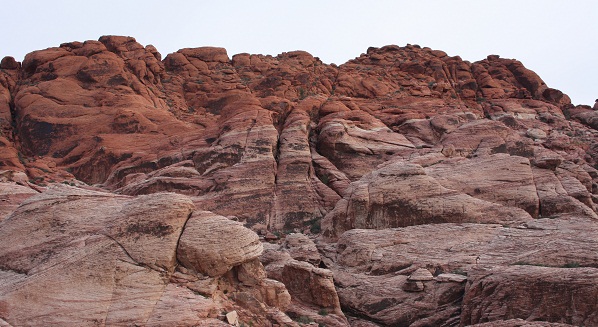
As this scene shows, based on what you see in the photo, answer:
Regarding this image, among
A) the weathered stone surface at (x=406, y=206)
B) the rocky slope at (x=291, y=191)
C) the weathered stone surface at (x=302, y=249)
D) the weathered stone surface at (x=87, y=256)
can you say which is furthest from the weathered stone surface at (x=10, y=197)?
the weathered stone surface at (x=406, y=206)

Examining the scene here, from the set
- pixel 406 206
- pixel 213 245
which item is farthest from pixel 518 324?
pixel 406 206

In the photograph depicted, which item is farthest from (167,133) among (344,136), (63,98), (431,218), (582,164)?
(582,164)

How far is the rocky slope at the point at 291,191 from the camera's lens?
16.8 m

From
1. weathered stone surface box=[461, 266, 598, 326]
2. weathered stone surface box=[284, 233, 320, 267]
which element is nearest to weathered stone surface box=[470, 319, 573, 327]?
weathered stone surface box=[461, 266, 598, 326]

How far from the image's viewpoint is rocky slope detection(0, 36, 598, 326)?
1680 centimetres

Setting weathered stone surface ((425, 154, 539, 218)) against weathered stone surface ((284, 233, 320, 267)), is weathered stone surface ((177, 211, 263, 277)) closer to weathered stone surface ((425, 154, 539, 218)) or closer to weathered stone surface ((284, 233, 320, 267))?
weathered stone surface ((284, 233, 320, 267))

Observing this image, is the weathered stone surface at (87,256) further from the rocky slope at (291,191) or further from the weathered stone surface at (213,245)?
the weathered stone surface at (213,245)

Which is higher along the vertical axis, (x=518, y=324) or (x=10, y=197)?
(x=10, y=197)

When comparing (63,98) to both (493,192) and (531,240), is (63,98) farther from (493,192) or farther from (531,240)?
(531,240)

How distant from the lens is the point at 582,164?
3566 cm

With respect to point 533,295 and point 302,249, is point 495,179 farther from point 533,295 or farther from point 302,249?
point 302,249

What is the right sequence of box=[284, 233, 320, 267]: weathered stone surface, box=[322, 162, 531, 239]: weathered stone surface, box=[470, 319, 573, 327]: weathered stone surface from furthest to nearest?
box=[322, 162, 531, 239]: weathered stone surface < box=[284, 233, 320, 267]: weathered stone surface < box=[470, 319, 573, 327]: weathered stone surface

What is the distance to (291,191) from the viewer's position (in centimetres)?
3403

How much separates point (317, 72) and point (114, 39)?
66.7 ft
